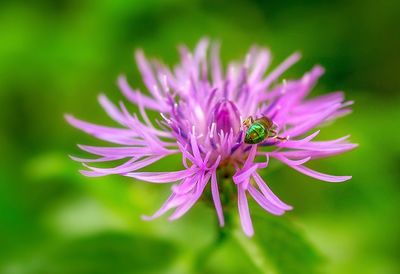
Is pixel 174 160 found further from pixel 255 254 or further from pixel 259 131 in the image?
pixel 259 131

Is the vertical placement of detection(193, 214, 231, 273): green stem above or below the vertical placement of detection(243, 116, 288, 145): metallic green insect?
below

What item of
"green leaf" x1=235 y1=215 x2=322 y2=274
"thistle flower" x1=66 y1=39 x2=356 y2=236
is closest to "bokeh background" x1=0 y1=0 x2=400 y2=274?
"green leaf" x1=235 y1=215 x2=322 y2=274

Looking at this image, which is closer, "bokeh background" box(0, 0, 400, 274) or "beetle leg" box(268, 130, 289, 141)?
"beetle leg" box(268, 130, 289, 141)

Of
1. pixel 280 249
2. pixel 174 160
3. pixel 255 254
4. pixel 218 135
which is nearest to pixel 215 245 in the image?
pixel 255 254

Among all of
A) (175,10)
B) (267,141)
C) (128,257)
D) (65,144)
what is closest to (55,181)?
(65,144)

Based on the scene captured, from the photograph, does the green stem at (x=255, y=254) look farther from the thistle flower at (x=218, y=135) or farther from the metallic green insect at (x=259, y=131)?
the metallic green insect at (x=259, y=131)

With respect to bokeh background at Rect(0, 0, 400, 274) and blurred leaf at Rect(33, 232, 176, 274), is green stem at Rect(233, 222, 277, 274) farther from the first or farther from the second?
blurred leaf at Rect(33, 232, 176, 274)

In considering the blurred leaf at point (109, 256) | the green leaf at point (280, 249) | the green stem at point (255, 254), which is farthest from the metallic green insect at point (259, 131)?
the blurred leaf at point (109, 256)

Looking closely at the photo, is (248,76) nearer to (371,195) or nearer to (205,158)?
(205,158)
